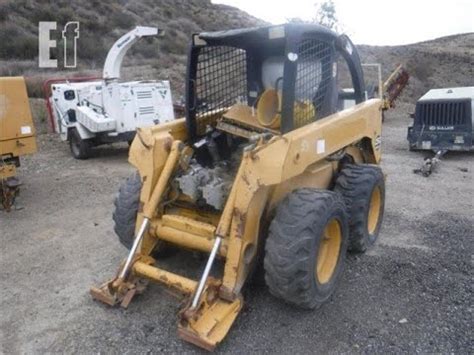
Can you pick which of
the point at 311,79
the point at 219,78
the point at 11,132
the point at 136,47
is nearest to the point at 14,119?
the point at 11,132

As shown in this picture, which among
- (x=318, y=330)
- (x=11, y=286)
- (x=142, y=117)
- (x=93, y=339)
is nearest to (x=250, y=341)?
(x=318, y=330)

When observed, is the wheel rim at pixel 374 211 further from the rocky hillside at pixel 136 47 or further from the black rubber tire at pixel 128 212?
the rocky hillside at pixel 136 47

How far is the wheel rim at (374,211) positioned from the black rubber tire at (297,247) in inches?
55.5

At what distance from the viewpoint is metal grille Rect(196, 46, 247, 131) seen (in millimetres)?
4043

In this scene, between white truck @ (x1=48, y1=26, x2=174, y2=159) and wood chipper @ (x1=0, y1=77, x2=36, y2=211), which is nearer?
wood chipper @ (x1=0, y1=77, x2=36, y2=211)

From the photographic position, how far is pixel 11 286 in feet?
12.6

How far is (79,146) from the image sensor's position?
8.56 metres

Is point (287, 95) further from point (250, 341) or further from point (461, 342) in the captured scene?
point (461, 342)

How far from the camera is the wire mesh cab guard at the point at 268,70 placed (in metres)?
3.43

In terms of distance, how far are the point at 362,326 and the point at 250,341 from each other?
760mm

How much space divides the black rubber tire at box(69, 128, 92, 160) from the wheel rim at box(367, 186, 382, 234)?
5638 millimetres

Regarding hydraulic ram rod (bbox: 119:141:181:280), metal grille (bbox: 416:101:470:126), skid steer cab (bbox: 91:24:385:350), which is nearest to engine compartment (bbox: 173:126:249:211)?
skid steer cab (bbox: 91:24:385:350)

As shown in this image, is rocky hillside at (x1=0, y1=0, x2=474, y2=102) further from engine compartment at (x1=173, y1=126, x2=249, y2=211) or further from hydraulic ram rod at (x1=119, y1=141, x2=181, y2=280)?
hydraulic ram rod at (x1=119, y1=141, x2=181, y2=280)

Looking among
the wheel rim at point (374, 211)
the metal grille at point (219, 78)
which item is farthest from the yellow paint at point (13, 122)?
the wheel rim at point (374, 211)
